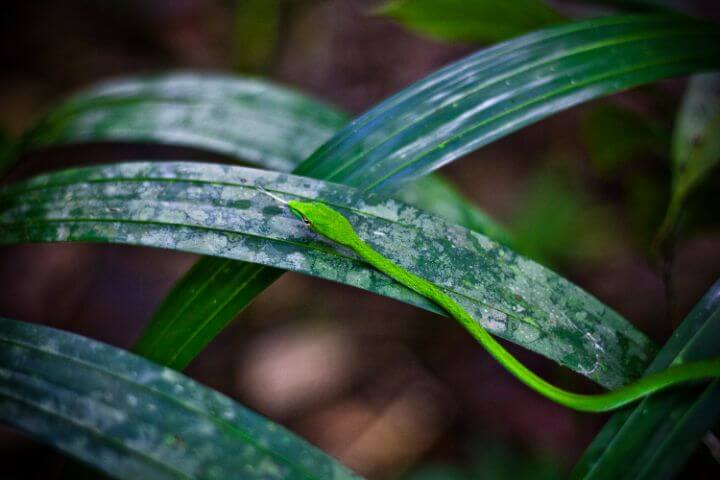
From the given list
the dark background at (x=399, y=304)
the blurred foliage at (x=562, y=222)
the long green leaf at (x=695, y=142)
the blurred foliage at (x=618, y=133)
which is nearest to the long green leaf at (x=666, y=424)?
the long green leaf at (x=695, y=142)

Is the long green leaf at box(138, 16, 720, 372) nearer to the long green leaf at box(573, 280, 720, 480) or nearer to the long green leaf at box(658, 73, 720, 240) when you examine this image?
the long green leaf at box(658, 73, 720, 240)

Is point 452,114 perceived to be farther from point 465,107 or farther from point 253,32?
point 253,32

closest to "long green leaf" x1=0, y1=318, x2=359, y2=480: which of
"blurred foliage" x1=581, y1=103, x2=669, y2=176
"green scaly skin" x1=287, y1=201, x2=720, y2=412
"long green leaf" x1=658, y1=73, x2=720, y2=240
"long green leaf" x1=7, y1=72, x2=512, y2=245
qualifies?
"green scaly skin" x1=287, y1=201, x2=720, y2=412

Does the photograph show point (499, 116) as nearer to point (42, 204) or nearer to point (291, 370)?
point (42, 204)

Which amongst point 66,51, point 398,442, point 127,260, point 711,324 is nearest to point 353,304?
point 398,442

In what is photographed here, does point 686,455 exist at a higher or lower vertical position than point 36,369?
lower
